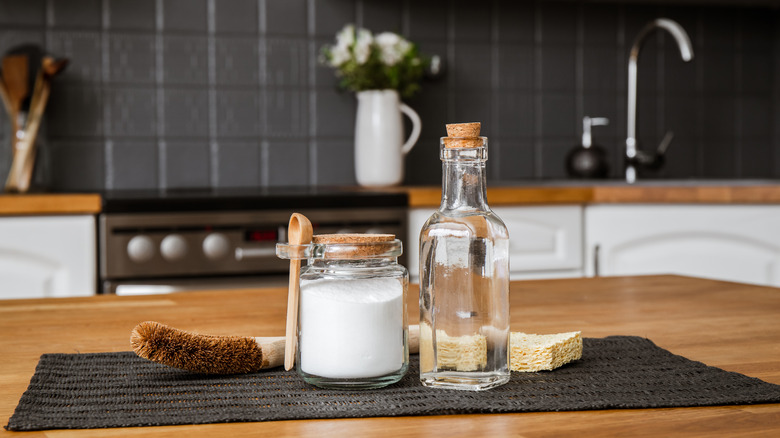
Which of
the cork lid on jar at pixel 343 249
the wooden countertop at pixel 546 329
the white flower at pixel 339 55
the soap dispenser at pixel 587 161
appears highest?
the white flower at pixel 339 55

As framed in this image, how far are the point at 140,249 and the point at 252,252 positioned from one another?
9.9 inches

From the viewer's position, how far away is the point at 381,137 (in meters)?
2.43

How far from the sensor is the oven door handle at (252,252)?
6.24ft

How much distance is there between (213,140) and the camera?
2.56 m

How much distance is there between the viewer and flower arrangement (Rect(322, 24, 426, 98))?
237 cm

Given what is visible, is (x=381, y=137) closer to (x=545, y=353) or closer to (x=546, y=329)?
(x=546, y=329)

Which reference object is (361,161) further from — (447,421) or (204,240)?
(447,421)

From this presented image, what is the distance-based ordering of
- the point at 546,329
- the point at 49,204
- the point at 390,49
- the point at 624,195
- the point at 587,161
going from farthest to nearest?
the point at 587,161
the point at 390,49
the point at 624,195
the point at 49,204
the point at 546,329

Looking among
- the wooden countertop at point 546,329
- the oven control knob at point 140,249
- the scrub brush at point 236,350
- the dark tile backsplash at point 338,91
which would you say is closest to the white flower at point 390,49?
the dark tile backsplash at point 338,91

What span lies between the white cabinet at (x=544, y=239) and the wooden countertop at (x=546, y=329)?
3.02 ft

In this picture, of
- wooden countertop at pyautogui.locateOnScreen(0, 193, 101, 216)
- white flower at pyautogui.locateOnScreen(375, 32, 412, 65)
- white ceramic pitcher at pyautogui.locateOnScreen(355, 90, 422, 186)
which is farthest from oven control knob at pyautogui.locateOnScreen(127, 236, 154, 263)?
white flower at pyautogui.locateOnScreen(375, 32, 412, 65)

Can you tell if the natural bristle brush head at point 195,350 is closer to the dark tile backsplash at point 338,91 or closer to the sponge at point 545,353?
the sponge at point 545,353

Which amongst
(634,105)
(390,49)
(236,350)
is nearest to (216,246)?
(390,49)

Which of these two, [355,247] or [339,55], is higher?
[339,55]
